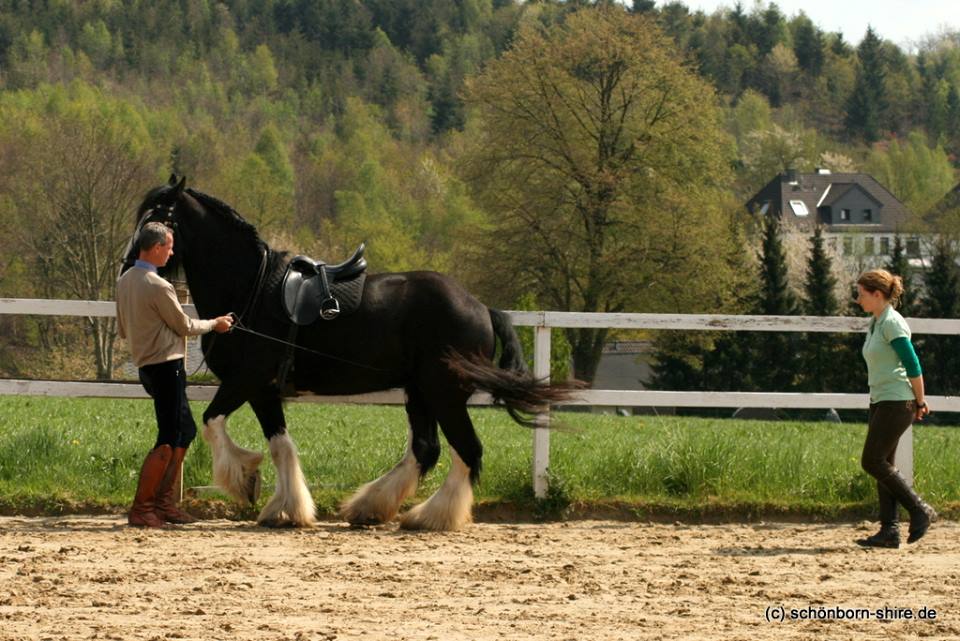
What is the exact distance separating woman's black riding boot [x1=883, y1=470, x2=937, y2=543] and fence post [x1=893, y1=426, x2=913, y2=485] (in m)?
1.68

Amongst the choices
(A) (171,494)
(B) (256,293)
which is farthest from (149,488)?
(B) (256,293)

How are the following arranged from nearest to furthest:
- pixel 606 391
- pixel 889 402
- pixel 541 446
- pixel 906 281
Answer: pixel 889 402 < pixel 606 391 < pixel 541 446 < pixel 906 281

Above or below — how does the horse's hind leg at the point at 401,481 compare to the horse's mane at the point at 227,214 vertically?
below

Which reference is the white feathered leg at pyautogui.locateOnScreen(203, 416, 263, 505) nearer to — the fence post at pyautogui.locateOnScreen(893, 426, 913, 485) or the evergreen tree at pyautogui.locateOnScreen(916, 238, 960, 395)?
the fence post at pyautogui.locateOnScreen(893, 426, 913, 485)

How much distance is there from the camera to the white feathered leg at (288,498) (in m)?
8.62

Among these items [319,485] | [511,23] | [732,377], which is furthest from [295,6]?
[319,485]

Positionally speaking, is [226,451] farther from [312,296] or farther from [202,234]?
→ [202,234]

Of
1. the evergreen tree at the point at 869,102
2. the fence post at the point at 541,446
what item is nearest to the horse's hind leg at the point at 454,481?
the fence post at the point at 541,446

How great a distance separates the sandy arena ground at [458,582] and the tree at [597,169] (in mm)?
36390

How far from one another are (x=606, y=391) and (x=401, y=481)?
5.46 ft

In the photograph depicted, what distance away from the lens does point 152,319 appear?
8375 millimetres

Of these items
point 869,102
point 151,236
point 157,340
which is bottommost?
point 157,340

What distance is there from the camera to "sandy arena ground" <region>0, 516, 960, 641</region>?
216 inches

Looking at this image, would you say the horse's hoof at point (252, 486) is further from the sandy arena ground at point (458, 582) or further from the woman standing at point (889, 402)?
the woman standing at point (889, 402)
